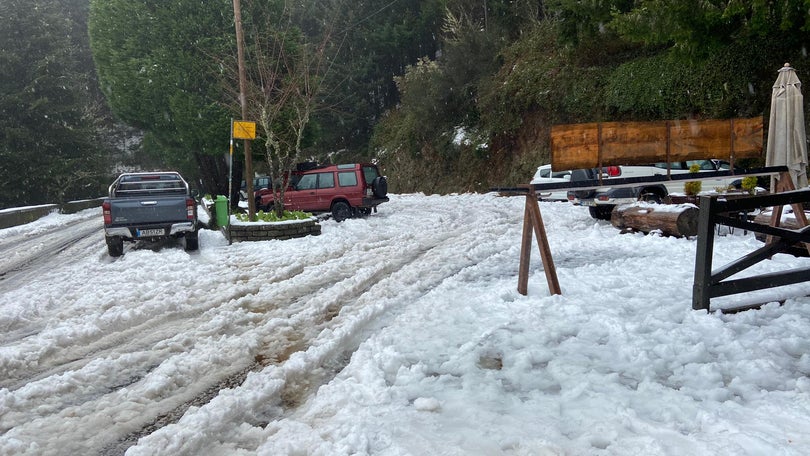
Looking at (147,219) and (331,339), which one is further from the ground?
(147,219)

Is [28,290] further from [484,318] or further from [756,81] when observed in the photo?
[756,81]

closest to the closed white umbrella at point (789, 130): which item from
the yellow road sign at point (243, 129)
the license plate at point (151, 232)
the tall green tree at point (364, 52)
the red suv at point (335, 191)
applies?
the yellow road sign at point (243, 129)

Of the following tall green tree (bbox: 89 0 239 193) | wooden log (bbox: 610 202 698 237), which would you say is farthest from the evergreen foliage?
wooden log (bbox: 610 202 698 237)

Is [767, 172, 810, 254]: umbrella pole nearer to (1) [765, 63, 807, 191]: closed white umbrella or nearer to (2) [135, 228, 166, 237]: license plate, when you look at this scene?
(1) [765, 63, 807, 191]: closed white umbrella

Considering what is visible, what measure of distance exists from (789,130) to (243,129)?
36.5 feet

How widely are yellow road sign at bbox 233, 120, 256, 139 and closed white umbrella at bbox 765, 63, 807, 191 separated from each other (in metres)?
10.8

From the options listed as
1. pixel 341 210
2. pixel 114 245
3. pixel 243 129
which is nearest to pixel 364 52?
pixel 341 210

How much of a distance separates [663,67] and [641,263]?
625 inches

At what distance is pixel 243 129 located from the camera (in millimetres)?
12211

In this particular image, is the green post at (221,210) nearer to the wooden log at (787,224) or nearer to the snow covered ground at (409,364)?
the snow covered ground at (409,364)

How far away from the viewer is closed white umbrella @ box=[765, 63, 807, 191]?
6703 millimetres

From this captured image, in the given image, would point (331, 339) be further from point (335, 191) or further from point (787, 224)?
point (335, 191)

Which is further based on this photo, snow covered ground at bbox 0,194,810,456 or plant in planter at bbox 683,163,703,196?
plant in planter at bbox 683,163,703,196

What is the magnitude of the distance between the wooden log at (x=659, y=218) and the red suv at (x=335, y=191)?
8.43 m
